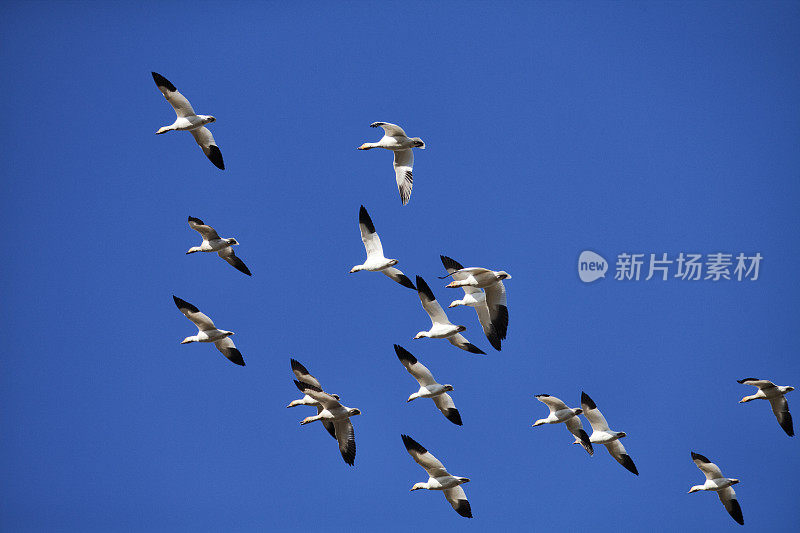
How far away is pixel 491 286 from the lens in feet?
84.3

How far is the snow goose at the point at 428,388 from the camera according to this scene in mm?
27453

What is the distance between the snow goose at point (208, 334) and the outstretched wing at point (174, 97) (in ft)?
12.6

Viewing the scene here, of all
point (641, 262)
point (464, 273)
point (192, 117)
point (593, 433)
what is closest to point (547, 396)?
point (593, 433)

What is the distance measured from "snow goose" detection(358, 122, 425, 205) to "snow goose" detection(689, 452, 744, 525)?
8744mm

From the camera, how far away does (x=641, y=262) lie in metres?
33.3

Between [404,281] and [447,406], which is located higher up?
[404,281]

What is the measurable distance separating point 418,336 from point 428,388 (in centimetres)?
114

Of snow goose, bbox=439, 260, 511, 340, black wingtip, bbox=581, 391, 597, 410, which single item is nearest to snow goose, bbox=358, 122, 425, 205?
snow goose, bbox=439, 260, 511, 340

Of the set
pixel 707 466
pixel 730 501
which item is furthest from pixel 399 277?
pixel 730 501

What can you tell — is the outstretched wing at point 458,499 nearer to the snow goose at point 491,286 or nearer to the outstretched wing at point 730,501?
the snow goose at point 491,286

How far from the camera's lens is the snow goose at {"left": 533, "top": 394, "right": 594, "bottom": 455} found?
28.5 metres

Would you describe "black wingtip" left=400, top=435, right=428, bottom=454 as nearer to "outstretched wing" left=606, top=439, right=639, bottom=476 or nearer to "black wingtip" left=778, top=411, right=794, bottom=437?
"outstretched wing" left=606, top=439, right=639, bottom=476

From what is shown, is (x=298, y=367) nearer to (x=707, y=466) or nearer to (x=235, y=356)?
(x=235, y=356)

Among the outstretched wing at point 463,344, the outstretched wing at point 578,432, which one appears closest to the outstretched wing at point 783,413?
the outstretched wing at point 578,432
